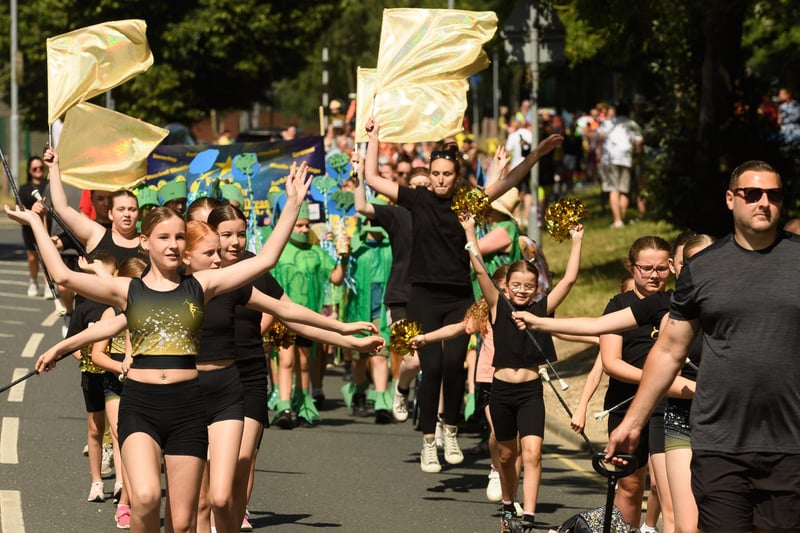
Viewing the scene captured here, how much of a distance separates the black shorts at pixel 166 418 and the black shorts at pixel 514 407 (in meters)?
2.65

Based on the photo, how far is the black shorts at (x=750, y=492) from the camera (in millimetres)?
5719

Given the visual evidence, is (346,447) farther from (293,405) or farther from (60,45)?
(60,45)

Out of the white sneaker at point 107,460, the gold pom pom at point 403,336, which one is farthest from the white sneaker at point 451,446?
the white sneaker at point 107,460

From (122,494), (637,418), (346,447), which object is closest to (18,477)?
(122,494)

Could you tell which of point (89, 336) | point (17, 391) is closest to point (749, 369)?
point (89, 336)

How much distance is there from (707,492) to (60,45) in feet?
18.6

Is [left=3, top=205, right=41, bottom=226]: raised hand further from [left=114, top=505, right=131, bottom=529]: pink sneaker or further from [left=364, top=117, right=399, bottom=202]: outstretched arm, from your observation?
[left=364, top=117, right=399, bottom=202]: outstretched arm

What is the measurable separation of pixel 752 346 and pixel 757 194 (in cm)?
56

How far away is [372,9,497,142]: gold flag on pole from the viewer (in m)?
10.4

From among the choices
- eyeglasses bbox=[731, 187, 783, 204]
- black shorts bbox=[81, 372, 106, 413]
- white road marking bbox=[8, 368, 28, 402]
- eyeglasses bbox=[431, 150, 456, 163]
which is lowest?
white road marking bbox=[8, 368, 28, 402]

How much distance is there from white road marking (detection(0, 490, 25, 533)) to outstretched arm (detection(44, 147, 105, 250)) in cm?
160

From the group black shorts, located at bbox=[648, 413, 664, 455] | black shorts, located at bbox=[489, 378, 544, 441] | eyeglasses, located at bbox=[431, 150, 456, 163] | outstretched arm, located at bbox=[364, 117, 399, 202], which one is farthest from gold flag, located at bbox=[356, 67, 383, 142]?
black shorts, located at bbox=[648, 413, 664, 455]

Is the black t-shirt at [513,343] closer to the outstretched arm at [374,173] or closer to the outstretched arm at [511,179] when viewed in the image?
the outstretched arm at [511,179]

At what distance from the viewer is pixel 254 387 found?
815 cm
